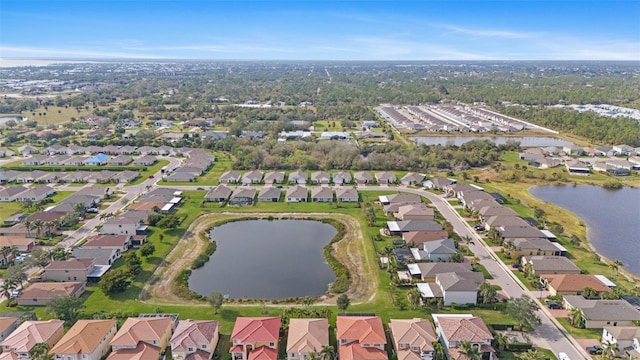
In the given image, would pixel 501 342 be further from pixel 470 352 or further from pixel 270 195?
pixel 270 195

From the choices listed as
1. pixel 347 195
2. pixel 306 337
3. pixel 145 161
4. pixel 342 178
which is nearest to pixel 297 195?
pixel 347 195

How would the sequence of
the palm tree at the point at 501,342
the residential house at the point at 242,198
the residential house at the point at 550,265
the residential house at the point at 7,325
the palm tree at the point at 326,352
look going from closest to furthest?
1. the palm tree at the point at 326,352
2. the palm tree at the point at 501,342
3. the residential house at the point at 7,325
4. the residential house at the point at 550,265
5. the residential house at the point at 242,198

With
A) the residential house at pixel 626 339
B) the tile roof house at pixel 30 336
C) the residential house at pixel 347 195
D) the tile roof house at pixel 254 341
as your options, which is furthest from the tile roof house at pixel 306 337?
the residential house at pixel 347 195

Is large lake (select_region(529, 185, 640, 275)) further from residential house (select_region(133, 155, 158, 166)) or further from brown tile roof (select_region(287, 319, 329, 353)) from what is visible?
residential house (select_region(133, 155, 158, 166))

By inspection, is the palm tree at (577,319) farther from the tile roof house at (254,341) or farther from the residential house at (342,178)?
the residential house at (342,178)

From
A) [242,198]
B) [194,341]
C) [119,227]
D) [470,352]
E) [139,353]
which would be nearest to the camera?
[470,352]
